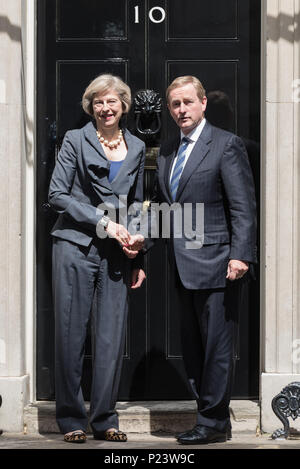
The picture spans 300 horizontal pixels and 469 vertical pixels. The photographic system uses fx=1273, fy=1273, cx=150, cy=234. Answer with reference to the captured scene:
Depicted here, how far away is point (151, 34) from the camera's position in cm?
817

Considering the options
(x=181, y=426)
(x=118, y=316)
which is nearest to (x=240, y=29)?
(x=118, y=316)

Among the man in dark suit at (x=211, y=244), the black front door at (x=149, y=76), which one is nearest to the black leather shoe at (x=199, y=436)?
the man in dark suit at (x=211, y=244)

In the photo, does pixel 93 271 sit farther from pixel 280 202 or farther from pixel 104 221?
pixel 280 202

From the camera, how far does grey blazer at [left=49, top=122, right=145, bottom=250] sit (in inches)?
295

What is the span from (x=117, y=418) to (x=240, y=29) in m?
2.60

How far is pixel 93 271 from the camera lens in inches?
297

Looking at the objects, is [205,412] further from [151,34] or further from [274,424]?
[151,34]

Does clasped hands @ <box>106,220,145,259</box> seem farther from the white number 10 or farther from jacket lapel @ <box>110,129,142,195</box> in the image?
the white number 10

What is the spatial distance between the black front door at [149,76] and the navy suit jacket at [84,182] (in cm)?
61

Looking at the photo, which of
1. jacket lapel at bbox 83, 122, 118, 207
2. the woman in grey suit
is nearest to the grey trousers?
the woman in grey suit

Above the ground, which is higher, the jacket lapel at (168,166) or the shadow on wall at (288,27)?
the shadow on wall at (288,27)

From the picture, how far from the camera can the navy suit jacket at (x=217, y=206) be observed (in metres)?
7.40

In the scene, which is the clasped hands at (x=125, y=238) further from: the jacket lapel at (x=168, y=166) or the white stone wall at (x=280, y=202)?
the white stone wall at (x=280, y=202)

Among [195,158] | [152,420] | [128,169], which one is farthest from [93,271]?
[152,420]
